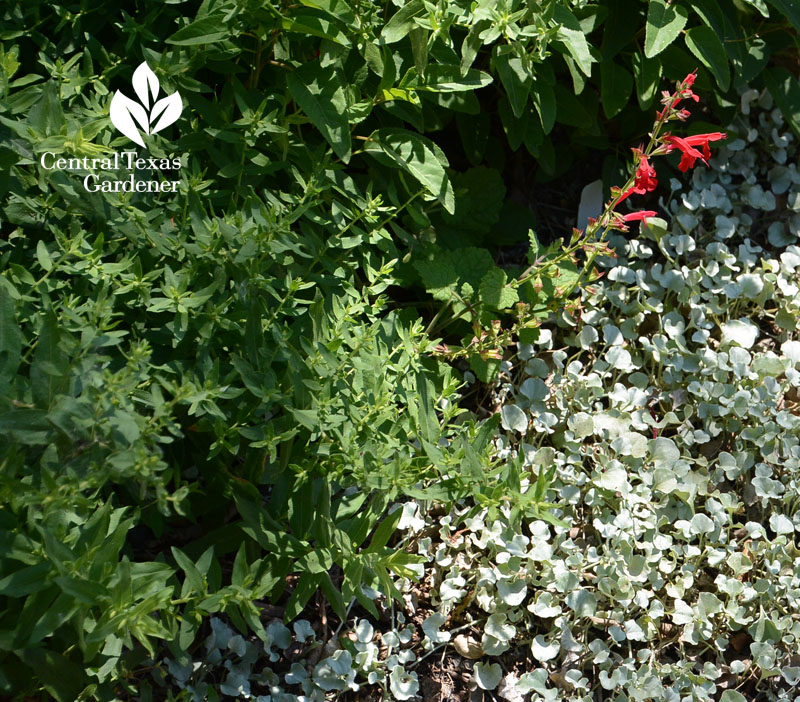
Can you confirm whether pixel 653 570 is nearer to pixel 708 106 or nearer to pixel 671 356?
pixel 671 356

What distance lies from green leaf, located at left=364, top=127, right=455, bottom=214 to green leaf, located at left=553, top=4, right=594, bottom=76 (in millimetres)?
419

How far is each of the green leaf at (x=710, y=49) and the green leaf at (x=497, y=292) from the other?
0.86m

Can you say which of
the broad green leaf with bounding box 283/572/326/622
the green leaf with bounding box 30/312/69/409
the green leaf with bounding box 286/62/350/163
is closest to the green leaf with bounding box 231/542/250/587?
the broad green leaf with bounding box 283/572/326/622

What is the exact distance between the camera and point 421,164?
2.13 metres

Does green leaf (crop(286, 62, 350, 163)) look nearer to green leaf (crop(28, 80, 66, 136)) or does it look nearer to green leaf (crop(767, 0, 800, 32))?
green leaf (crop(28, 80, 66, 136))

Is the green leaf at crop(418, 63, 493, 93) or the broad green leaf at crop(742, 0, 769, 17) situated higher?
the broad green leaf at crop(742, 0, 769, 17)

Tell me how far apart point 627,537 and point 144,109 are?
5.15 ft

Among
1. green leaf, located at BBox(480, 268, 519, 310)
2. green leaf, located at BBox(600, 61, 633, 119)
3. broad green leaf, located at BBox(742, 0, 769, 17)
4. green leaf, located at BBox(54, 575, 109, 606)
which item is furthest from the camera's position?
green leaf, located at BBox(600, 61, 633, 119)

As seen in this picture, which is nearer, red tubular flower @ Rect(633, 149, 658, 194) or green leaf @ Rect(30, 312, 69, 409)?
green leaf @ Rect(30, 312, 69, 409)

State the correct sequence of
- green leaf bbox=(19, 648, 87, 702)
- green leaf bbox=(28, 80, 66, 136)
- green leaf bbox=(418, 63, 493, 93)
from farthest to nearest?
green leaf bbox=(418, 63, 493, 93), green leaf bbox=(28, 80, 66, 136), green leaf bbox=(19, 648, 87, 702)

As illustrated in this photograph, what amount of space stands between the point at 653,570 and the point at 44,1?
198 cm

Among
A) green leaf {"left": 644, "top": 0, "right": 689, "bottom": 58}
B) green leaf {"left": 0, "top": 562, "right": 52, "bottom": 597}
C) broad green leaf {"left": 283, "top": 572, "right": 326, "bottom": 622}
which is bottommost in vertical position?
broad green leaf {"left": 283, "top": 572, "right": 326, "bottom": 622}

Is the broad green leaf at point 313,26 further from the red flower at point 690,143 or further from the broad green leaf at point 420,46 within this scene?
the red flower at point 690,143

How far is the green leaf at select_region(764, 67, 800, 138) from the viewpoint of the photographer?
112 inches
